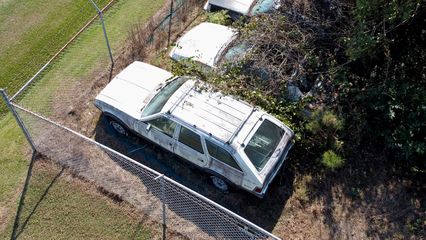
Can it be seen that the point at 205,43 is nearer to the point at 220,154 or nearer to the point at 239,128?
the point at 239,128

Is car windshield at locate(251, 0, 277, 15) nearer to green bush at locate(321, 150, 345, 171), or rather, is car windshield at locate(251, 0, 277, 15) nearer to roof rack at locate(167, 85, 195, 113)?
roof rack at locate(167, 85, 195, 113)

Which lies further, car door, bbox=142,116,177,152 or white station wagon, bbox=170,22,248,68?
white station wagon, bbox=170,22,248,68

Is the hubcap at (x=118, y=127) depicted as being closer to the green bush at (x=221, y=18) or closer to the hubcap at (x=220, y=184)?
the hubcap at (x=220, y=184)

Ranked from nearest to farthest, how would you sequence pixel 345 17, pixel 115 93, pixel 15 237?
pixel 15 237 < pixel 115 93 < pixel 345 17

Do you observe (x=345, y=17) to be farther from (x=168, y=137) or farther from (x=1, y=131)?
(x=1, y=131)

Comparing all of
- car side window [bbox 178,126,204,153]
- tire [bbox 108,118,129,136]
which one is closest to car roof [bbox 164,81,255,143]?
car side window [bbox 178,126,204,153]

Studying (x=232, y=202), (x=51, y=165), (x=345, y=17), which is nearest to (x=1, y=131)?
(x=51, y=165)

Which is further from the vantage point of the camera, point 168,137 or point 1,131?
point 1,131
